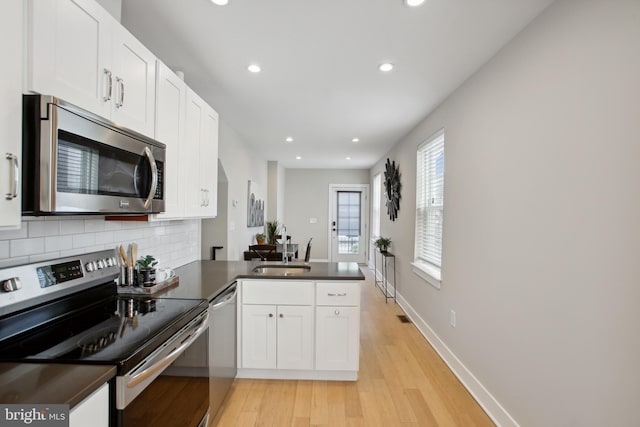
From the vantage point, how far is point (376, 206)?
7355 millimetres

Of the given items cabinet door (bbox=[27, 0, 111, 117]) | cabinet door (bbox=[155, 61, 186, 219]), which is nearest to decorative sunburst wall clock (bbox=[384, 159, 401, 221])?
cabinet door (bbox=[155, 61, 186, 219])

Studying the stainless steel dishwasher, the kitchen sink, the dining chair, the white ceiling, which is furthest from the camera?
the dining chair

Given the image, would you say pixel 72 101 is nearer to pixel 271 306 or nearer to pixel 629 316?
pixel 271 306

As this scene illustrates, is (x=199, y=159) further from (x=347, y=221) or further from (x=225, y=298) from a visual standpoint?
(x=347, y=221)

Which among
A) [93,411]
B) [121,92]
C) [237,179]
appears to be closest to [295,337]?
[93,411]

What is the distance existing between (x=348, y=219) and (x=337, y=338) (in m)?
5.85

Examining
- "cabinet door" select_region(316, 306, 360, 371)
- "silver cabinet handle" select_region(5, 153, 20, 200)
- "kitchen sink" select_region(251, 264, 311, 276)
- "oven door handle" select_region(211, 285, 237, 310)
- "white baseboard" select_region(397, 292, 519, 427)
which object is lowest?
"white baseboard" select_region(397, 292, 519, 427)

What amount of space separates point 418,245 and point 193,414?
323cm

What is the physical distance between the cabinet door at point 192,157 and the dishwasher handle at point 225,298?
0.62 meters

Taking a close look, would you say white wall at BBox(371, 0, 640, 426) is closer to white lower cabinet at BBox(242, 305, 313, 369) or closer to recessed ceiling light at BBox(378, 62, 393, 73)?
recessed ceiling light at BBox(378, 62, 393, 73)

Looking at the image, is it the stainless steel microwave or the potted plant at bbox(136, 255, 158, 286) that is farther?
the potted plant at bbox(136, 255, 158, 286)

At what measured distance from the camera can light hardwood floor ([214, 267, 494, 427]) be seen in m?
2.10

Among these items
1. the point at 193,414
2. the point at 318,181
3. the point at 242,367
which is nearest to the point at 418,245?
the point at 242,367

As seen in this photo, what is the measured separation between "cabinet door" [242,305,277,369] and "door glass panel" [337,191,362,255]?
5.81 meters
